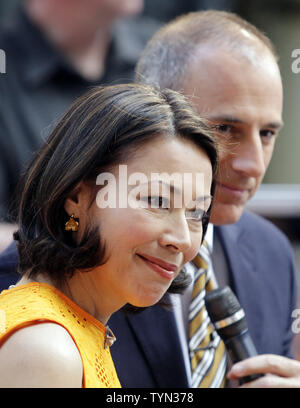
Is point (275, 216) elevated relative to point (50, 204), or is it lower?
lower

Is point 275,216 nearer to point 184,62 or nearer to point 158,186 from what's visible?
point 184,62

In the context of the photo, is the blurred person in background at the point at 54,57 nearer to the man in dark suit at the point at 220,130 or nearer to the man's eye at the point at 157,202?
the man in dark suit at the point at 220,130

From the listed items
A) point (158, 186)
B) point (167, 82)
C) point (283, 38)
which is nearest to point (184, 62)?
point (167, 82)

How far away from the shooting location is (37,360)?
3.87 ft

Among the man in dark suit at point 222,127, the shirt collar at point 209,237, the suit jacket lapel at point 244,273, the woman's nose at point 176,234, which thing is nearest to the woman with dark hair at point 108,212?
the woman's nose at point 176,234

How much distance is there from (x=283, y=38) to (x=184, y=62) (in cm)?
316

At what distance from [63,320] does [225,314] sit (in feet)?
2.04

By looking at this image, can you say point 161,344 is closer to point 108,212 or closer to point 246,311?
point 246,311

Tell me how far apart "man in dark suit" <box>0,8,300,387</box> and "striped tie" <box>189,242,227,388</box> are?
0.03 metres

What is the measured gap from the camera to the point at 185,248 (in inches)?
55.2

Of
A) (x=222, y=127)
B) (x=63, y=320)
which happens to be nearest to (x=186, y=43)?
(x=222, y=127)

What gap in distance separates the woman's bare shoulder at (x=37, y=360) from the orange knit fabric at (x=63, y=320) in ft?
0.06

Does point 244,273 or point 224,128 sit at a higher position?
point 224,128

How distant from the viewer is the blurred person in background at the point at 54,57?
10.6ft
